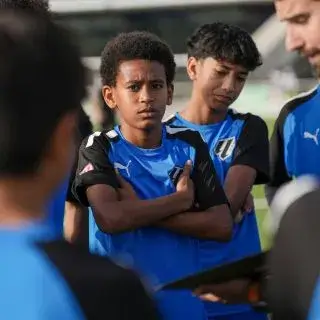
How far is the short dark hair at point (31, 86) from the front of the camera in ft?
4.60

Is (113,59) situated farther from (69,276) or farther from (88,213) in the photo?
(69,276)

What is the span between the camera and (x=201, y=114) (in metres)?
3.75

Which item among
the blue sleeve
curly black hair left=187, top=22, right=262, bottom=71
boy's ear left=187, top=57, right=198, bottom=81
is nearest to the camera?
the blue sleeve

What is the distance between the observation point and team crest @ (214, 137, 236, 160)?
3611 mm

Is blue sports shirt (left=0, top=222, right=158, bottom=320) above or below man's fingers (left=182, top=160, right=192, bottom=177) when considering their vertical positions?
below

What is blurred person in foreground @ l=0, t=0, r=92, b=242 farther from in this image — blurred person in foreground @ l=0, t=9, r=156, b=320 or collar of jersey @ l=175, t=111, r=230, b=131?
collar of jersey @ l=175, t=111, r=230, b=131

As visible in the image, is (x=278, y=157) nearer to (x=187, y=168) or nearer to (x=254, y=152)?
(x=254, y=152)

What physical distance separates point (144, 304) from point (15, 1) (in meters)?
1.76

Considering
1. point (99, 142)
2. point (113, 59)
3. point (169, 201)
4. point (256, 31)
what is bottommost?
point (169, 201)

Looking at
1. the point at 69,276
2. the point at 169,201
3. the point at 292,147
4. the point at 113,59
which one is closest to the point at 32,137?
the point at 69,276

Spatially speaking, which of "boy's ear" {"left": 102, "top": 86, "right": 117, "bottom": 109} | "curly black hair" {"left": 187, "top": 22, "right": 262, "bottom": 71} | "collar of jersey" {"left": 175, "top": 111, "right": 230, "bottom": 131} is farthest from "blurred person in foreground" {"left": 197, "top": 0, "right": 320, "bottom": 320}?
"curly black hair" {"left": 187, "top": 22, "right": 262, "bottom": 71}

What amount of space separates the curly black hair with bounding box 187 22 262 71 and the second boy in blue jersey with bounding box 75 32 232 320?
584mm

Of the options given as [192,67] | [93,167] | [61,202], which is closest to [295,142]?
[192,67]

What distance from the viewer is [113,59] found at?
3354 mm
